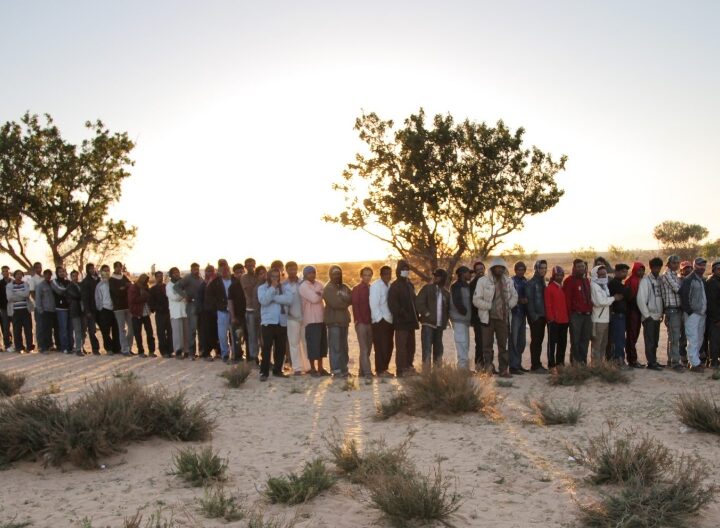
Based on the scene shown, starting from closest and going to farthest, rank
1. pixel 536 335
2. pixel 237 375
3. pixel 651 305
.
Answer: pixel 237 375, pixel 651 305, pixel 536 335

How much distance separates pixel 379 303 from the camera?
1248 cm

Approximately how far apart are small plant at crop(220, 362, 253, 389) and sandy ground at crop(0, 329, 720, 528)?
0.18m

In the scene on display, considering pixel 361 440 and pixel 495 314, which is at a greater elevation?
pixel 495 314

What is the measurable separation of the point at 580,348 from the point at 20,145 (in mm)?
19252

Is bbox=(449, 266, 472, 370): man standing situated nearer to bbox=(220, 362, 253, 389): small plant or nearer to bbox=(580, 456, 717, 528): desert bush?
bbox=(220, 362, 253, 389): small plant

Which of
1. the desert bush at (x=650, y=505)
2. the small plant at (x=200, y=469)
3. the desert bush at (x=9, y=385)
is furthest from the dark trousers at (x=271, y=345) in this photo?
the desert bush at (x=650, y=505)

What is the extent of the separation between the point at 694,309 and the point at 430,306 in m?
4.54

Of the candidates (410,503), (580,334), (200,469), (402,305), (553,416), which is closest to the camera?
(410,503)

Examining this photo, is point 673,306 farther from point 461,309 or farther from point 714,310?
point 461,309

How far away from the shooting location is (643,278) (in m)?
12.7

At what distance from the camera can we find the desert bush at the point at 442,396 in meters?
9.16

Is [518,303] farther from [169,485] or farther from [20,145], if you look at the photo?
[20,145]

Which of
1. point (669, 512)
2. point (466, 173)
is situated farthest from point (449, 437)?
point (466, 173)

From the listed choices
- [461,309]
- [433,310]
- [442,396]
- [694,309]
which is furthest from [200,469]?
[694,309]
